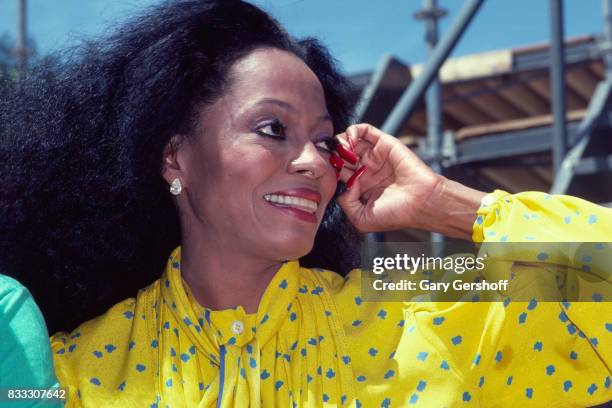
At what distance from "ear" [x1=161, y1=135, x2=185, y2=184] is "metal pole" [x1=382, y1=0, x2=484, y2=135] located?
1.17 m

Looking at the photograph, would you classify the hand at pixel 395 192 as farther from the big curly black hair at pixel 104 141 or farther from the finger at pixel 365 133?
the big curly black hair at pixel 104 141

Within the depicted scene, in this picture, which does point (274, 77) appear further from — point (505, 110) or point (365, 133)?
point (505, 110)

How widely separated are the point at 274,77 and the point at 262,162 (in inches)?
9.0

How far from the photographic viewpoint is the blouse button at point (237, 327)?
199cm

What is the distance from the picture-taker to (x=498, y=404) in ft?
6.17

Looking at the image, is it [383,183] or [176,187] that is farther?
[383,183]

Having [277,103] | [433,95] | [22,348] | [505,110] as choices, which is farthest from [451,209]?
[505,110]

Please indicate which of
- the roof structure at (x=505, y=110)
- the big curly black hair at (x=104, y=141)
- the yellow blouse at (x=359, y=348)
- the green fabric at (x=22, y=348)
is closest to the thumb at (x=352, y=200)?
the yellow blouse at (x=359, y=348)

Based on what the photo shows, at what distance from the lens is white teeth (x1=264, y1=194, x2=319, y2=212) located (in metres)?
1.97

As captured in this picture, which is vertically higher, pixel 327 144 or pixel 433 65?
pixel 327 144

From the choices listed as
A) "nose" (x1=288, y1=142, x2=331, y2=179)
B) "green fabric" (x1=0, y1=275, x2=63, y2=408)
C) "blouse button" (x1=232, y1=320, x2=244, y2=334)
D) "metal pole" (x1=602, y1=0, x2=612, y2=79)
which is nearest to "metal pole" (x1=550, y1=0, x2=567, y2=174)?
"metal pole" (x1=602, y1=0, x2=612, y2=79)

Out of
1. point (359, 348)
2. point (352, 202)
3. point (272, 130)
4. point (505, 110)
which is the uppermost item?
point (272, 130)

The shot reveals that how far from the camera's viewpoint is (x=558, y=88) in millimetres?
3908

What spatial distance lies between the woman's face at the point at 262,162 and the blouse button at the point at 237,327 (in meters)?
0.15
